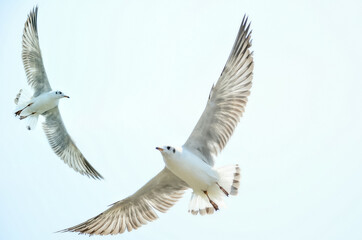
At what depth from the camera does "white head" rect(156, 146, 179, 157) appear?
8.31 m

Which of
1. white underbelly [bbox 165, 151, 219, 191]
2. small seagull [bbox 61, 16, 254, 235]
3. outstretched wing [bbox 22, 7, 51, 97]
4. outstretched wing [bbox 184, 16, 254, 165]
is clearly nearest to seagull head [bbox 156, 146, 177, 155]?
small seagull [bbox 61, 16, 254, 235]

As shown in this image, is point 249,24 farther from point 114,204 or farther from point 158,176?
point 114,204

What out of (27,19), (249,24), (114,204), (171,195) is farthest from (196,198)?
(27,19)

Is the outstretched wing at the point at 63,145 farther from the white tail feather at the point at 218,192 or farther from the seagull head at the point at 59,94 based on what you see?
the white tail feather at the point at 218,192

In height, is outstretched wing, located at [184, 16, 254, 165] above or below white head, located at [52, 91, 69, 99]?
below

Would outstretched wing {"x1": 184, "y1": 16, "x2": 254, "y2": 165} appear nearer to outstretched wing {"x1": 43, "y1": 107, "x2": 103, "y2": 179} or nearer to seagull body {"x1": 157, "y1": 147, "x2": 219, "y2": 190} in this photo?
seagull body {"x1": 157, "y1": 147, "x2": 219, "y2": 190}

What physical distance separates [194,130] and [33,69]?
233 inches

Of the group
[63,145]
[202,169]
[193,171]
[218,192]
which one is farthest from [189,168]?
[63,145]

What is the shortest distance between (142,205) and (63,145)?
563cm

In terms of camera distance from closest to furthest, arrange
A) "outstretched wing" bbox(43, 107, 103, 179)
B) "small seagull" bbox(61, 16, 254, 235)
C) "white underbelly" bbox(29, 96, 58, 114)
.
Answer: "small seagull" bbox(61, 16, 254, 235) < "white underbelly" bbox(29, 96, 58, 114) < "outstretched wing" bbox(43, 107, 103, 179)

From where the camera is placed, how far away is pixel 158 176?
356 inches

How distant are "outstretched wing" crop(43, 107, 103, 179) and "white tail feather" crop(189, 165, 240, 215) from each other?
5.60 metres

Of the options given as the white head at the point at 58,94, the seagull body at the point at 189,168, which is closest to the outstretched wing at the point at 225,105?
the seagull body at the point at 189,168

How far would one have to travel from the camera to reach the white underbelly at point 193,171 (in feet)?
27.4
